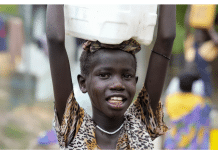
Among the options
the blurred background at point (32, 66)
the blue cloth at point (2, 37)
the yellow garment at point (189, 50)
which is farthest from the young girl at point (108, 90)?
the blue cloth at point (2, 37)

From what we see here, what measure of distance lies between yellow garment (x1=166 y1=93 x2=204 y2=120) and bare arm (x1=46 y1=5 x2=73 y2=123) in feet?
8.67

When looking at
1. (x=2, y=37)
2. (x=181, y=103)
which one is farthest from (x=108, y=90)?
(x=2, y=37)

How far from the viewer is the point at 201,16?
4.85 meters

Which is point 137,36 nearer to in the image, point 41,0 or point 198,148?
point 41,0

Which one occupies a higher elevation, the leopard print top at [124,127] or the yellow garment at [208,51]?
the leopard print top at [124,127]

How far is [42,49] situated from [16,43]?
0.71 m

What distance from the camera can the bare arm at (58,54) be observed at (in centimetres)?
163

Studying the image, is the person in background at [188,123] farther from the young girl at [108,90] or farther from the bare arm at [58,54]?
the bare arm at [58,54]

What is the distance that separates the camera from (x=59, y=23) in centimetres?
164

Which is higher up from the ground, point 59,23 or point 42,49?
point 59,23

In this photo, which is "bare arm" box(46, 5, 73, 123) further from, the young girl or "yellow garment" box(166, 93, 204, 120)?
"yellow garment" box(166, 93, 204, 120)

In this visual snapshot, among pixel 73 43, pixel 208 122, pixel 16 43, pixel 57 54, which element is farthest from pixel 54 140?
pixel 16 43

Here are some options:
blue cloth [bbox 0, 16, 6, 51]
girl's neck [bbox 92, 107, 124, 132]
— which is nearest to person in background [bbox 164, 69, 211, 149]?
girl's neck [bbox 92, 107, 124, 132]

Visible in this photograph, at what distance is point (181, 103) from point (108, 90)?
105 inches
